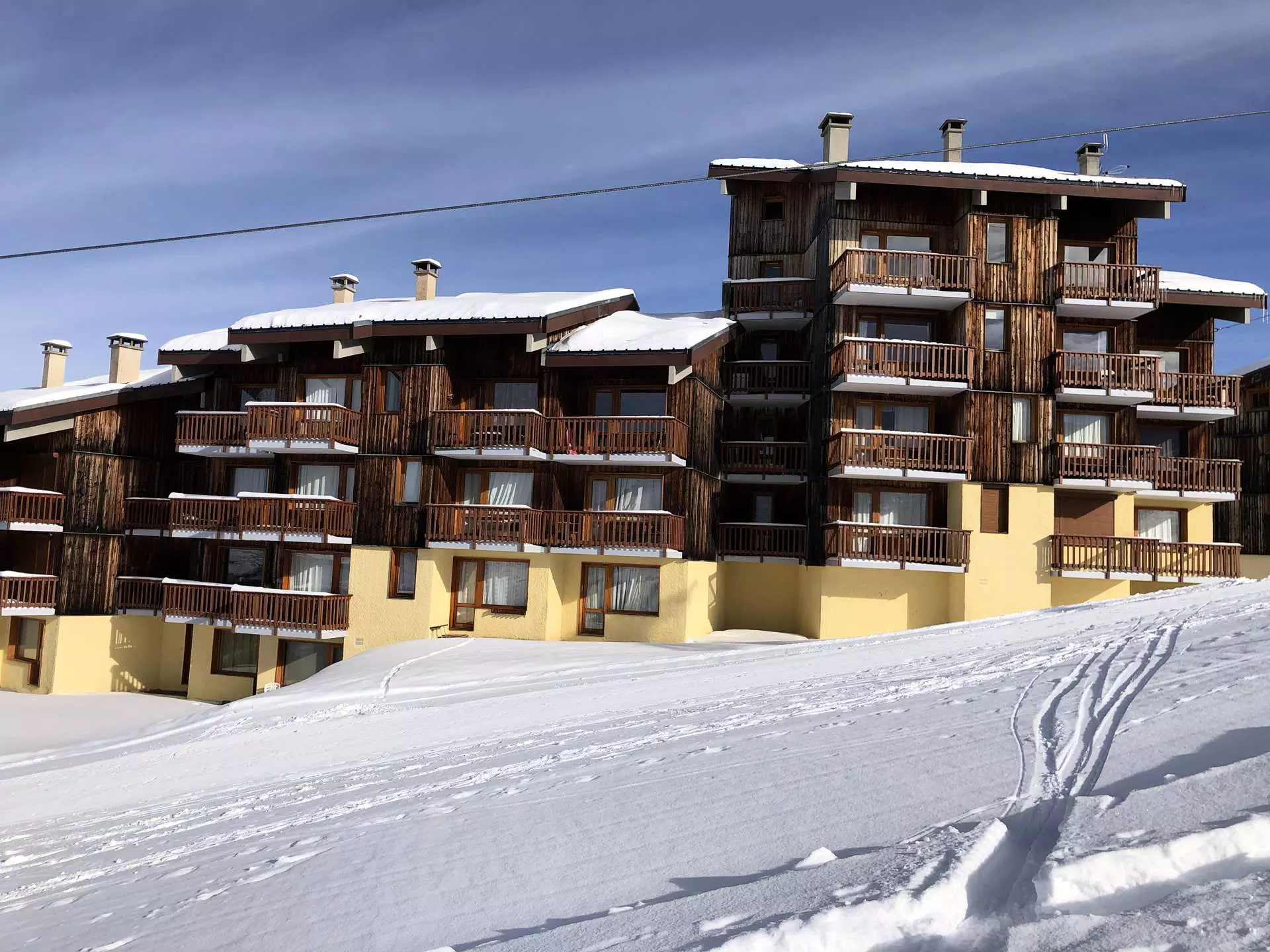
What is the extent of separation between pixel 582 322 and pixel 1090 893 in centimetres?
2233

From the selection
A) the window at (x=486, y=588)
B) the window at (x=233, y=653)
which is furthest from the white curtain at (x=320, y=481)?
the window at (x=233, y=653)

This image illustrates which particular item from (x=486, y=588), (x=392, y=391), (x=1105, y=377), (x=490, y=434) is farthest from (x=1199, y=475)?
(x=392, y=391)

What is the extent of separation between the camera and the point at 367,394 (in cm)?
2500

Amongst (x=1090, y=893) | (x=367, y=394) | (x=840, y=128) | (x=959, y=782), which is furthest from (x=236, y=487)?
(x=1090, y=893)

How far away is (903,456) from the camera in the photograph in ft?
79.7

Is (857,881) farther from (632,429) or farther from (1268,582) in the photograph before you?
(632,429)

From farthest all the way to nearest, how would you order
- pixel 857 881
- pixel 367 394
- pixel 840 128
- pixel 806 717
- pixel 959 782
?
pixel 840 128, pixel 367 394, pixel 806 717, pixel 959 782, pixel 857 881

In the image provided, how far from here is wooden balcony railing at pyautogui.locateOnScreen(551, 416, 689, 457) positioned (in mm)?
23141

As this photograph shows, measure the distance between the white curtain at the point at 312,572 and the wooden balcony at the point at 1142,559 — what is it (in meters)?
19.6

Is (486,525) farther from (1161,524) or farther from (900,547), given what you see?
(1161,524)

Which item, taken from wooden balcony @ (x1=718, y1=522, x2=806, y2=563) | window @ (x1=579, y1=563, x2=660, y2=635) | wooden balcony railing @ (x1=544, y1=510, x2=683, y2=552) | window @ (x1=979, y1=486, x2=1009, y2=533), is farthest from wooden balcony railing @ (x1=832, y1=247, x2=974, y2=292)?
window @ (x1=579, y1=563, x2=660, y2=635)

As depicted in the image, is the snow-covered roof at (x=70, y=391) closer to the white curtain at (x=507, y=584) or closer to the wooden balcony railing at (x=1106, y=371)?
the white curtain at (x=507, y=584)

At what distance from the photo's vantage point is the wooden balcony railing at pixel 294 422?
80.1 ft

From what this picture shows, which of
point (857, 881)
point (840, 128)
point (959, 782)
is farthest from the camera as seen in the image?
point (840, 128)
